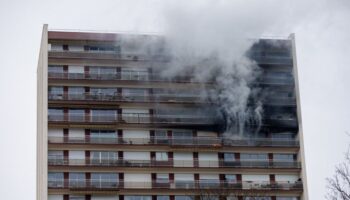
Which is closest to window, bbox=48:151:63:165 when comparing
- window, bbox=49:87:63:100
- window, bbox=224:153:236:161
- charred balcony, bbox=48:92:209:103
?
charred balcony, bbox=48:92:209:103

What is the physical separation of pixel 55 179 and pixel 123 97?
1089cm

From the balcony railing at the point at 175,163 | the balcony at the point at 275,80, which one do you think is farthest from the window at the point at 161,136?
the balcony at the point at 275,80

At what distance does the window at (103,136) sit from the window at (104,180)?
331cm

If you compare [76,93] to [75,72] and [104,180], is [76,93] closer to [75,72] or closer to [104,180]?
[75,72]

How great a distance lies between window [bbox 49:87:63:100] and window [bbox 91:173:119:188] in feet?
27.6

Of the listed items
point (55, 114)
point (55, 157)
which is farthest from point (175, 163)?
point (55, 114)

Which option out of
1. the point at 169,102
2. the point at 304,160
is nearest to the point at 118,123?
the point at 169,102

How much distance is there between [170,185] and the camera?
10156 cm

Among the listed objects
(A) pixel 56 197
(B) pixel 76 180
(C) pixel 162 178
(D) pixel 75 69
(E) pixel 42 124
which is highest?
(D) pixel 75 69

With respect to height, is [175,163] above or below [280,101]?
below

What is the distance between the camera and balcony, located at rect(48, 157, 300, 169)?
100312mm

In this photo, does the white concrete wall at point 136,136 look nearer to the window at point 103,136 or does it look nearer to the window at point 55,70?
the window at point 103,136

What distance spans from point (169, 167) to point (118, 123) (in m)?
6.63

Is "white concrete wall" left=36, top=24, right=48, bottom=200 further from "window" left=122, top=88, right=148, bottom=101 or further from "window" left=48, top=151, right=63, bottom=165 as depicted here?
"window" left=122, top=88, right=148, bottom=101
